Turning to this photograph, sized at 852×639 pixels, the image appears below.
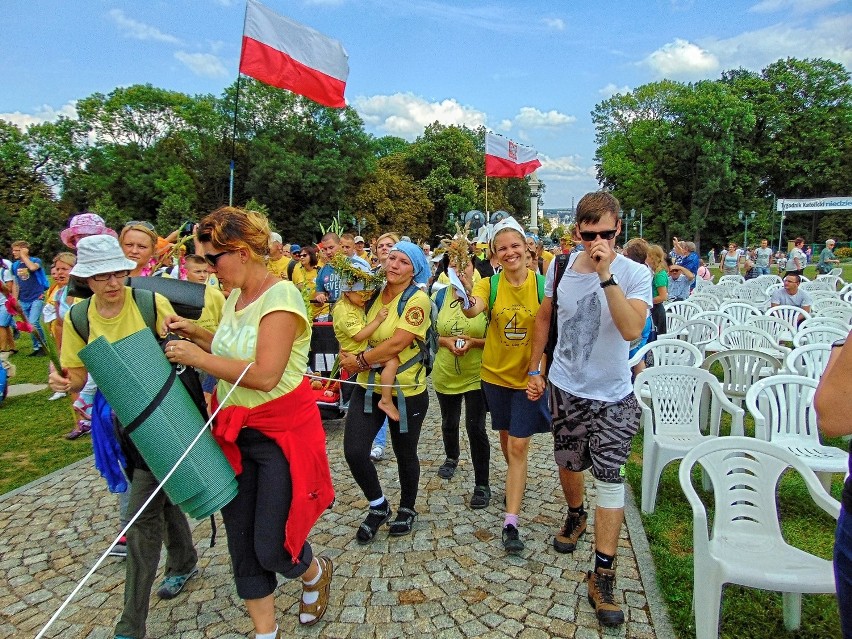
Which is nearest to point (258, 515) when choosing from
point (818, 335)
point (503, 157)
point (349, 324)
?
point (349, 324)

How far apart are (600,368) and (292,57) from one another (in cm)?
745

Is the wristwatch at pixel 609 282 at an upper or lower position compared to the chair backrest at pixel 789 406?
upper

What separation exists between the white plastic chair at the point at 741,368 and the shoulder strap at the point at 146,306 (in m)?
4.74

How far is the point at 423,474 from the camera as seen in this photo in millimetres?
4566

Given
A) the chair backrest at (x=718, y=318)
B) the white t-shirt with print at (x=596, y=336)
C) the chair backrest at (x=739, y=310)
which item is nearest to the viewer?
the white t-shirt with print at (x=596, y=336)

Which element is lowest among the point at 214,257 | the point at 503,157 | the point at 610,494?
the point at 610,494

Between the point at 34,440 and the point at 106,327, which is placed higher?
the point at 106,327

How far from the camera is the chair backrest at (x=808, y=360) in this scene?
15.2 feet

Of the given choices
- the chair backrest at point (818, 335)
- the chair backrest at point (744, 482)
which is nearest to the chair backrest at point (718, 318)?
the chair backrest at point (818, 335)

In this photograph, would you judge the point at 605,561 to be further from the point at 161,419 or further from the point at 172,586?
the point at 172,586

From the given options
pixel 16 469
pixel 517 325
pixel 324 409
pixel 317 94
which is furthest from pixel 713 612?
pixel 317 94

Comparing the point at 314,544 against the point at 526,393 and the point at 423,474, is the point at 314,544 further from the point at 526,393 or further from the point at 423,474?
the point at 526,393

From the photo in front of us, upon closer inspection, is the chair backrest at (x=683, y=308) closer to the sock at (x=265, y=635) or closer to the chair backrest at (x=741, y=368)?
the chair backrest at (x=741, y=368)

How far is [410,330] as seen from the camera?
3322 mm
